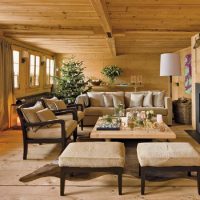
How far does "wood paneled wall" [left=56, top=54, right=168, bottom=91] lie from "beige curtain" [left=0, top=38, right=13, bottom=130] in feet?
15.6

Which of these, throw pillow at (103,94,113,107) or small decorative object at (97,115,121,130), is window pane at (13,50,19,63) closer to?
throw pillow at (103,94,113,107)

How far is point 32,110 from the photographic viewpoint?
4195 mm

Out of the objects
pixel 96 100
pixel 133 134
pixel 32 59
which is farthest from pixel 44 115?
pixel 32 59

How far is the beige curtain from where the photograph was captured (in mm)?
5926

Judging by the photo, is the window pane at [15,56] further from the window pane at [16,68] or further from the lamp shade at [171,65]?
the lamp shade at [171,65]

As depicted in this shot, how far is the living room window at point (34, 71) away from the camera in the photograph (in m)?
8.23

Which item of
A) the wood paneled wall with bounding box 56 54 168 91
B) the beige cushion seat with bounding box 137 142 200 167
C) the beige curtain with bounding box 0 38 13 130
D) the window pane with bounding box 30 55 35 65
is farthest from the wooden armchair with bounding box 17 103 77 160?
the wood paneled wall with bounding box 56 54 168 91

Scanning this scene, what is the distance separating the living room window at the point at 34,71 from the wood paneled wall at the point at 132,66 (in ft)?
7.15

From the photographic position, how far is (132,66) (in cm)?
1078

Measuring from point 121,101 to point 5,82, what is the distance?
2873 mm

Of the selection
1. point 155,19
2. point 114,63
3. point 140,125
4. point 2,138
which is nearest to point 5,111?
point 2,138

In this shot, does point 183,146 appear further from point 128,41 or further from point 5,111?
point 128,41

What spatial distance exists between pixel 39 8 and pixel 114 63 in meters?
6.58

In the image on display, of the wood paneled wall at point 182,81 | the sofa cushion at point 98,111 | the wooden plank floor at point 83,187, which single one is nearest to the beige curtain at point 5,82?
the sofa cushion at point 98,111
